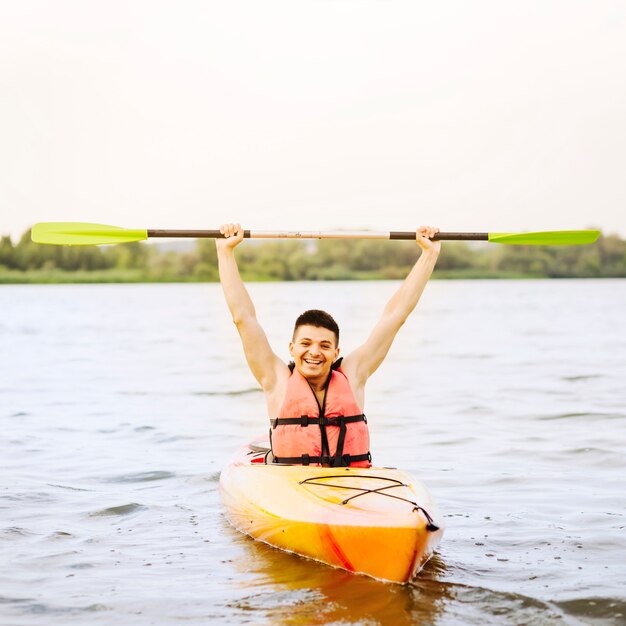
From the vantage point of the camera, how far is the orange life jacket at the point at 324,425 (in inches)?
199

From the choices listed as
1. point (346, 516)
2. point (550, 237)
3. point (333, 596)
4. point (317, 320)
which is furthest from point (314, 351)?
point (550, 237)

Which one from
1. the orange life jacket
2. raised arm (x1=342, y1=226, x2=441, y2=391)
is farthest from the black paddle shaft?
the orange life jacket

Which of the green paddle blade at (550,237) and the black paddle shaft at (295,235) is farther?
the green paddle blade at (550,237)

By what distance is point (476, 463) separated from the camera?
301 inches

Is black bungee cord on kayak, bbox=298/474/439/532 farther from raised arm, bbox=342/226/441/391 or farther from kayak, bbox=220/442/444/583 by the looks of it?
raised arm, bbox=342/226/441/391

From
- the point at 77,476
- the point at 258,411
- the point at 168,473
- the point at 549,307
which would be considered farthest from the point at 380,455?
the point at 549,307

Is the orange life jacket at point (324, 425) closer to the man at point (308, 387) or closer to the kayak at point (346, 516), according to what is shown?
the man at point (308, 387)

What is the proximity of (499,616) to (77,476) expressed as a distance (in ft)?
13.0

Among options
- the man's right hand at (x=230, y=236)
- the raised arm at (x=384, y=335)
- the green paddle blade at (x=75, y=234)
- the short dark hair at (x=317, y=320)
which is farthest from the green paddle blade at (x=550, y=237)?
the green paddle blade at (x=75, y=234)

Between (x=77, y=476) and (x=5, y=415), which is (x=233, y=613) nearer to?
(x=77, y=476)

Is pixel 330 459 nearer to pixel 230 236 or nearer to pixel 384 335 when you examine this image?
pixel 384 335

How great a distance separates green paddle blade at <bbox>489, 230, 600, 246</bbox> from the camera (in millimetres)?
6617

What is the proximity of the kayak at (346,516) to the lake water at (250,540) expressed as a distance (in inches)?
3.5

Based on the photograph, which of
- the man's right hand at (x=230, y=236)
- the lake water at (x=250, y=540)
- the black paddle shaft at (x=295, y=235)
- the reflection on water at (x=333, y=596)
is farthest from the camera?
the black paddle shaft at (x=295, y=235)
